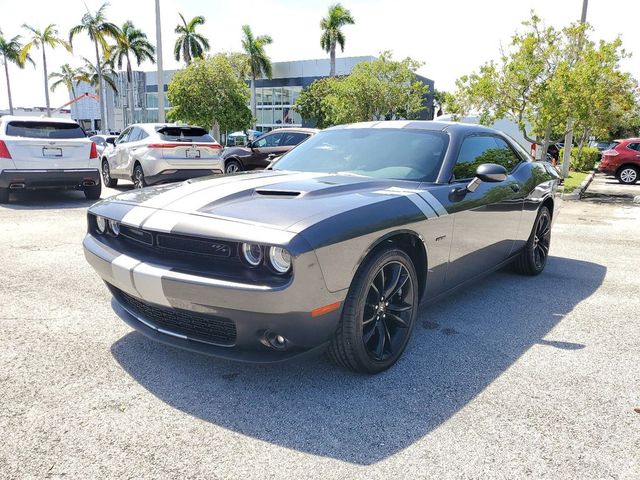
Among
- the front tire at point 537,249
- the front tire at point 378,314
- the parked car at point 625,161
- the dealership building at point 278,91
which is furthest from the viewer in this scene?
the dealership building at point 278,91

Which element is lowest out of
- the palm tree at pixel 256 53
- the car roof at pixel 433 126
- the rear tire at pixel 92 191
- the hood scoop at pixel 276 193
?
the rear tire at pixel 92 191

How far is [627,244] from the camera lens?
23.2ft

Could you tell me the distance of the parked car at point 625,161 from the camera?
1655 cm

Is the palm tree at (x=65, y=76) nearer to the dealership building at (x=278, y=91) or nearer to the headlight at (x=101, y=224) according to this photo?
the dealership building at (x=278, y=91)

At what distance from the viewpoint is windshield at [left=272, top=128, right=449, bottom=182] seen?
3.57 m

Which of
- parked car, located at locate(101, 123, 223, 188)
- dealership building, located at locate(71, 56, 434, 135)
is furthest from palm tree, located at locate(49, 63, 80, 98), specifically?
parked car, located at locate(101, 123, 223, 188)

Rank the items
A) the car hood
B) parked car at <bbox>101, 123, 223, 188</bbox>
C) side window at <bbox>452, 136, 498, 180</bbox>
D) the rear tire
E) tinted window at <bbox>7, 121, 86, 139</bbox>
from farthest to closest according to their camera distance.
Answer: parked car at <bbox>101, 123, 223, 188</bbox>, the rear tire, tinted window at <bbox>7, 121, 86, 139</bbox>, side window at <bbox>452, 136, 498, 180</bbox>, the car hood

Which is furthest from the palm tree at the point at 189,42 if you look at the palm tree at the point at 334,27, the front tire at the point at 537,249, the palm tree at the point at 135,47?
the front tire at the point at 537,249

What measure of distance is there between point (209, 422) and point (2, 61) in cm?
5795

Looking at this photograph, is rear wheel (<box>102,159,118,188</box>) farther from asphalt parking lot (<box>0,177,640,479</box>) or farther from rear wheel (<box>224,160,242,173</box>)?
asphalt parking lot (<box>0,177,640,479</box>)

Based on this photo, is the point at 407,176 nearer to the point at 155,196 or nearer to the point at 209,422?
the point at 155,196

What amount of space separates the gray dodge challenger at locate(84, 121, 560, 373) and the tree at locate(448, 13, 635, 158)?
10.6m

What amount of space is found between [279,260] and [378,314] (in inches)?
30.7

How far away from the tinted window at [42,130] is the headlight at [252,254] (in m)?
8.12
